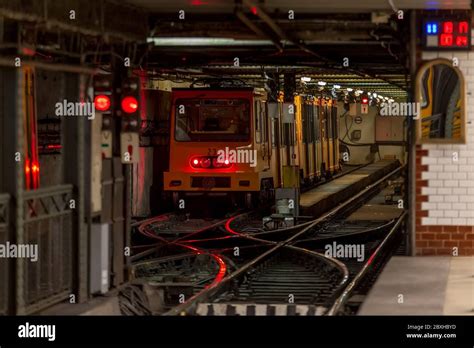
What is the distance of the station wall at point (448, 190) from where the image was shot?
16266mm

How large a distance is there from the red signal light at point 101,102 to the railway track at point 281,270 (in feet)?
8.36

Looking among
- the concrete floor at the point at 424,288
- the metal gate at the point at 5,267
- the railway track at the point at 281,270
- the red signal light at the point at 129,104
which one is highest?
the red signal light at the point at 129,104

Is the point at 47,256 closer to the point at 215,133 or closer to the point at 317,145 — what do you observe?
the point at 215,133

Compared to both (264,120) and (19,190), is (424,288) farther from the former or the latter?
(264,120)

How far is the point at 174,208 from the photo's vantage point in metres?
28.0

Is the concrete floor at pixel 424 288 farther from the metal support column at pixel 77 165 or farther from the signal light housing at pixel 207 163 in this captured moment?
the signal light housing at pixel 207 163

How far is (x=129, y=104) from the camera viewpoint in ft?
46.0

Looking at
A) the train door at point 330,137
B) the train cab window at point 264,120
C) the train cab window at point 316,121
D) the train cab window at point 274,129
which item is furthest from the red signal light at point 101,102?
the train door at point 330,137

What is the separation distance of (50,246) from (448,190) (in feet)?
21.4

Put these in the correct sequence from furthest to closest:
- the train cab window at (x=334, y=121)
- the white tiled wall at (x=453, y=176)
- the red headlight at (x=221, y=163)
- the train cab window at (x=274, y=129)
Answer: the train cab window at (x=334, y=121) → the train cab window at (x=274, y=129) → the red headlight at (x=221, y=163) → the white tiled wall at (x=453, y=176)

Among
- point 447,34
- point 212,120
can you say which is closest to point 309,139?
point 212,120

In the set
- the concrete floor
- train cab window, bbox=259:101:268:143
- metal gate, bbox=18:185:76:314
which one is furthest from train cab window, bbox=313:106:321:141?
metal gate, bbox=18:185:76:314
